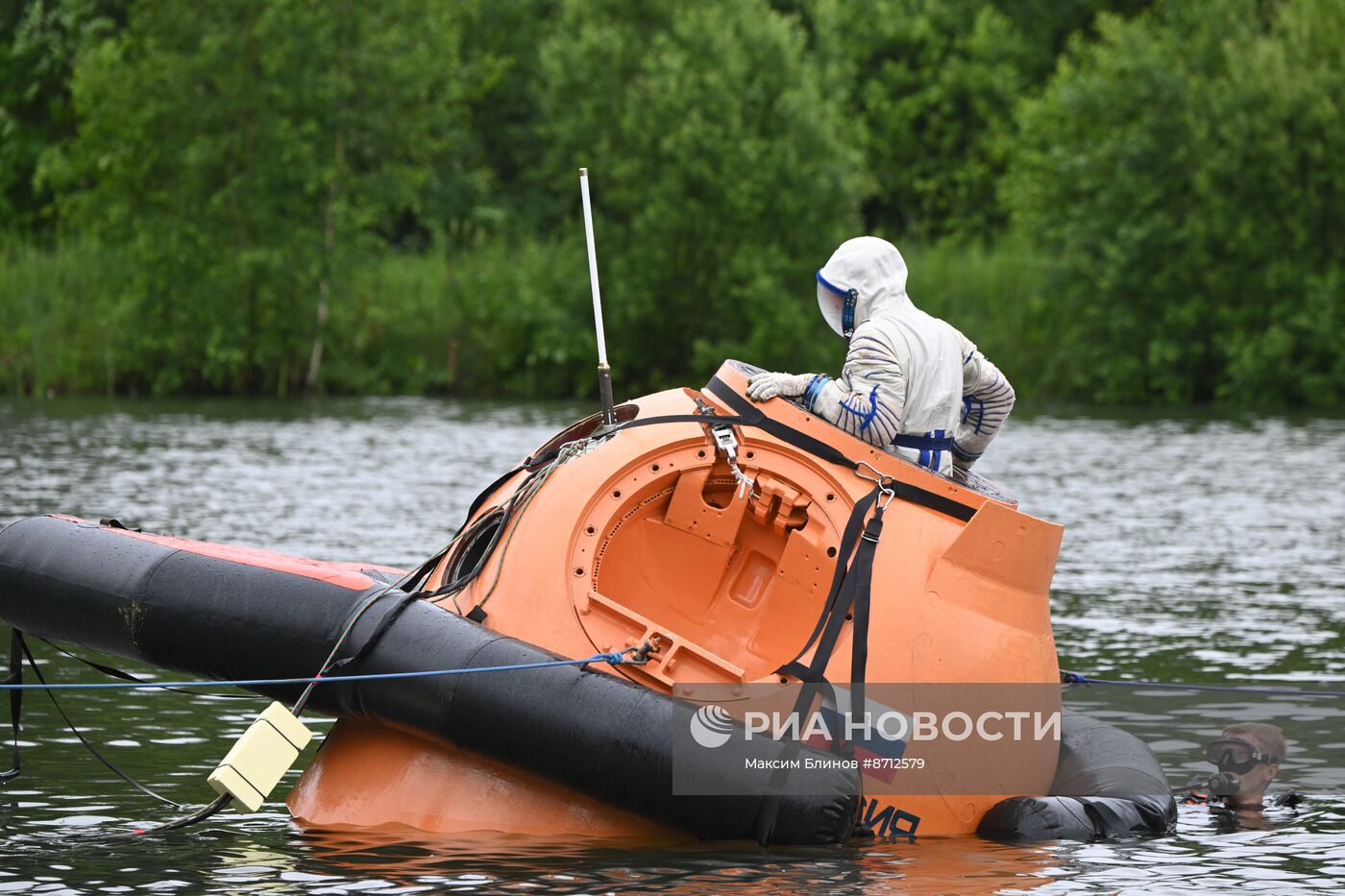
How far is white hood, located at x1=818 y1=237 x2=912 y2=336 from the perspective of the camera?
28.0 ft

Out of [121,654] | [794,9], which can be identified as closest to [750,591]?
[121,654]

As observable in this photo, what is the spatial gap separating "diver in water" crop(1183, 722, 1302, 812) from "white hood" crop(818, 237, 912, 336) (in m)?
2.26

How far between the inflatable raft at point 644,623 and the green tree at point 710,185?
3453 centimetres

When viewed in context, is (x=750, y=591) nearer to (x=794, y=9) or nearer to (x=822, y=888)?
(x=822, y=888)

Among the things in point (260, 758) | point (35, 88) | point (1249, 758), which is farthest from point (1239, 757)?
point (35, 88)

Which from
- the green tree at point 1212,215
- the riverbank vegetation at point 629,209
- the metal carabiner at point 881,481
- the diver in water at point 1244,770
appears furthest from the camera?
the green tree at point 1212,215

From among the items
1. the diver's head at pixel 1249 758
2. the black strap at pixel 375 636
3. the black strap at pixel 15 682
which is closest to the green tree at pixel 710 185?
the diver's head at pixel 1249 758

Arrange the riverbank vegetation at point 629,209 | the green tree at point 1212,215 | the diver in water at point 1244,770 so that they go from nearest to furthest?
the diver in water at point 1244,770 → the riverbank vegetation at point 629,209 → the green tree at point 1212,215

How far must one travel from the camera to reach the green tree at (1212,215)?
41.0m

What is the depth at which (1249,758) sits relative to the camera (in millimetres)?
8750

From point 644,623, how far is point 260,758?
1.48 meters

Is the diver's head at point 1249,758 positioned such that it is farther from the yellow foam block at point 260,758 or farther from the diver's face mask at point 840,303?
the yellow foam block at point 260,758

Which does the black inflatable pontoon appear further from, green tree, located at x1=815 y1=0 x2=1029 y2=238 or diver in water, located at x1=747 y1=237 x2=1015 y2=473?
green tree, located at x1=815 y1=0 x2=1029 y2=238

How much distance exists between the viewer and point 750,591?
8695mm
